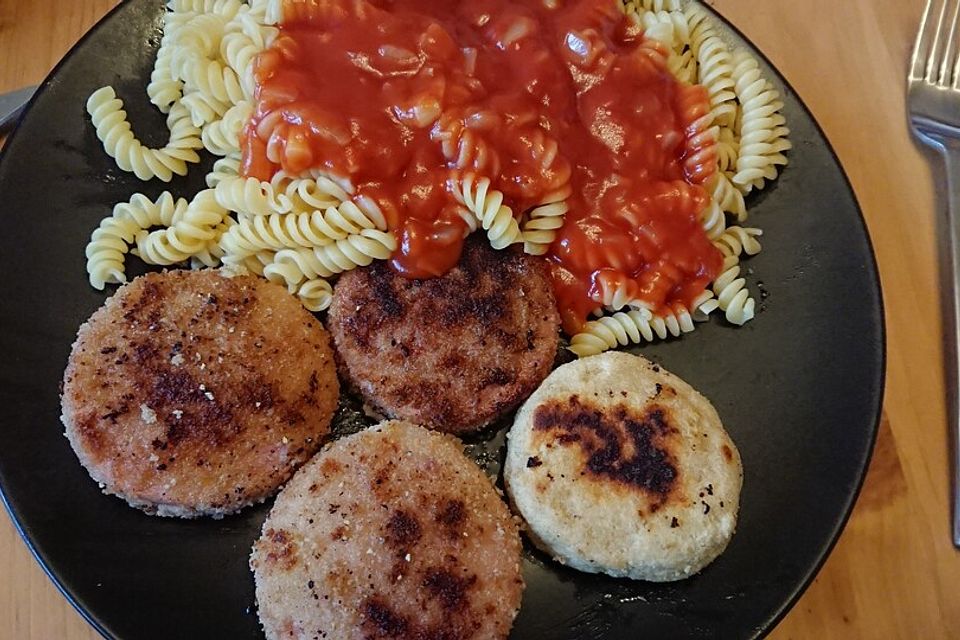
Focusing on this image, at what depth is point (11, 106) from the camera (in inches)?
134

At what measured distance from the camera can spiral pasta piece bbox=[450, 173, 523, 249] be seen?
2891 mm

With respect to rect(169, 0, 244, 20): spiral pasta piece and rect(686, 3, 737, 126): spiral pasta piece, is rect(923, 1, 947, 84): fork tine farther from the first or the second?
rect(169, 0, 244, 20): spiral pasta piece

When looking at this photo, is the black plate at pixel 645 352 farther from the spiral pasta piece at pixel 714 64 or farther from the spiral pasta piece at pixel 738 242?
the spiral pasta piece at pixel 714 64

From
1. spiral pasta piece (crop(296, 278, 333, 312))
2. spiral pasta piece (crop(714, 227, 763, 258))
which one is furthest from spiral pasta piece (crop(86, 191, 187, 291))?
spiral pasta piece (crop(714, 227, 763, 258))

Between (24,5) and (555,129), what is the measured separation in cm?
268

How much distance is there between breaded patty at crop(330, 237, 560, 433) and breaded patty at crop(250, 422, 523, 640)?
185 mm

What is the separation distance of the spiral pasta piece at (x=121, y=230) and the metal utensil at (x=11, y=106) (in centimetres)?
81

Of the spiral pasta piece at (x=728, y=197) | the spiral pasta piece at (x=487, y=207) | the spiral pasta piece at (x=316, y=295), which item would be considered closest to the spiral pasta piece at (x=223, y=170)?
the spiral pasta piece at (x=316, y=295)

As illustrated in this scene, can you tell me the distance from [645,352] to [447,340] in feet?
2.73

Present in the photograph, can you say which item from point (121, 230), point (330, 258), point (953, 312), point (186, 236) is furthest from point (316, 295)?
point (953, 312)

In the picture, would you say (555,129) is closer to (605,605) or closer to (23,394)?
(605,605)

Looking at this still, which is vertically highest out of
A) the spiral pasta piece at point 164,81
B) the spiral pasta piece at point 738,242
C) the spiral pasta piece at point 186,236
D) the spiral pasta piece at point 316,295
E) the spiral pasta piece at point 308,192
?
the spiral pasta piece at point 164,81

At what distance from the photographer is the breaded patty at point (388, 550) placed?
A: 97.3 inches

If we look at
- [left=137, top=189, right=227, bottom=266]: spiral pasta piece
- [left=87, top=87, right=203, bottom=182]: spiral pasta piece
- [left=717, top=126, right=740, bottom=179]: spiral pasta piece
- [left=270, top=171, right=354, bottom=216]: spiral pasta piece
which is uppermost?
[left=87, top=87, right=203, bottom=182]: spiral pasta piece
